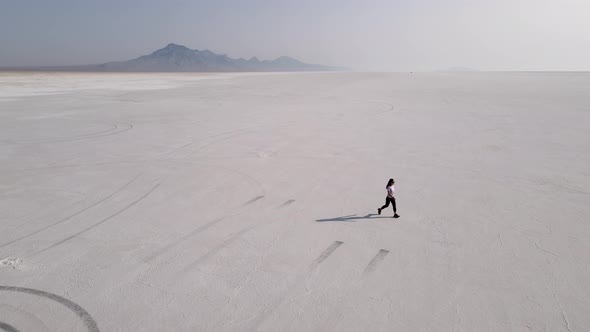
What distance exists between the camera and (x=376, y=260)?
6.28 m

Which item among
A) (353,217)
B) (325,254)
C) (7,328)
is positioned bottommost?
(7,328)

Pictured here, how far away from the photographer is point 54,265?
20.4ft

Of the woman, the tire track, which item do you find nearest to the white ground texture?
the woman

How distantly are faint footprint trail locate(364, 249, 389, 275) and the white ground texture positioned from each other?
0.11 ft

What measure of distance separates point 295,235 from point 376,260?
1735mm

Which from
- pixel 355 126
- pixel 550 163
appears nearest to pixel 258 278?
pixel 550 163

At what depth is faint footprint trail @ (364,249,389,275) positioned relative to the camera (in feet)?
19.7

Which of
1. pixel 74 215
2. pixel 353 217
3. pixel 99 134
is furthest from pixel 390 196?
pixel 99 134

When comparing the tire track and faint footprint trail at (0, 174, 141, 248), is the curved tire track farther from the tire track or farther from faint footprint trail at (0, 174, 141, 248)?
the tire track

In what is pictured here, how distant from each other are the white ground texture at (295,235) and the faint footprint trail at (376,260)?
34 millimetres

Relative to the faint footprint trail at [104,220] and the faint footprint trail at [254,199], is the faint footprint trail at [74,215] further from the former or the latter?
the faint footprint trail at [254,199]

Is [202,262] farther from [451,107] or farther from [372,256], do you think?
[451,107]

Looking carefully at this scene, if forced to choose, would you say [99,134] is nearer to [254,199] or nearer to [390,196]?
[254,199]

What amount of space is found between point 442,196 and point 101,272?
7856 millimetres
